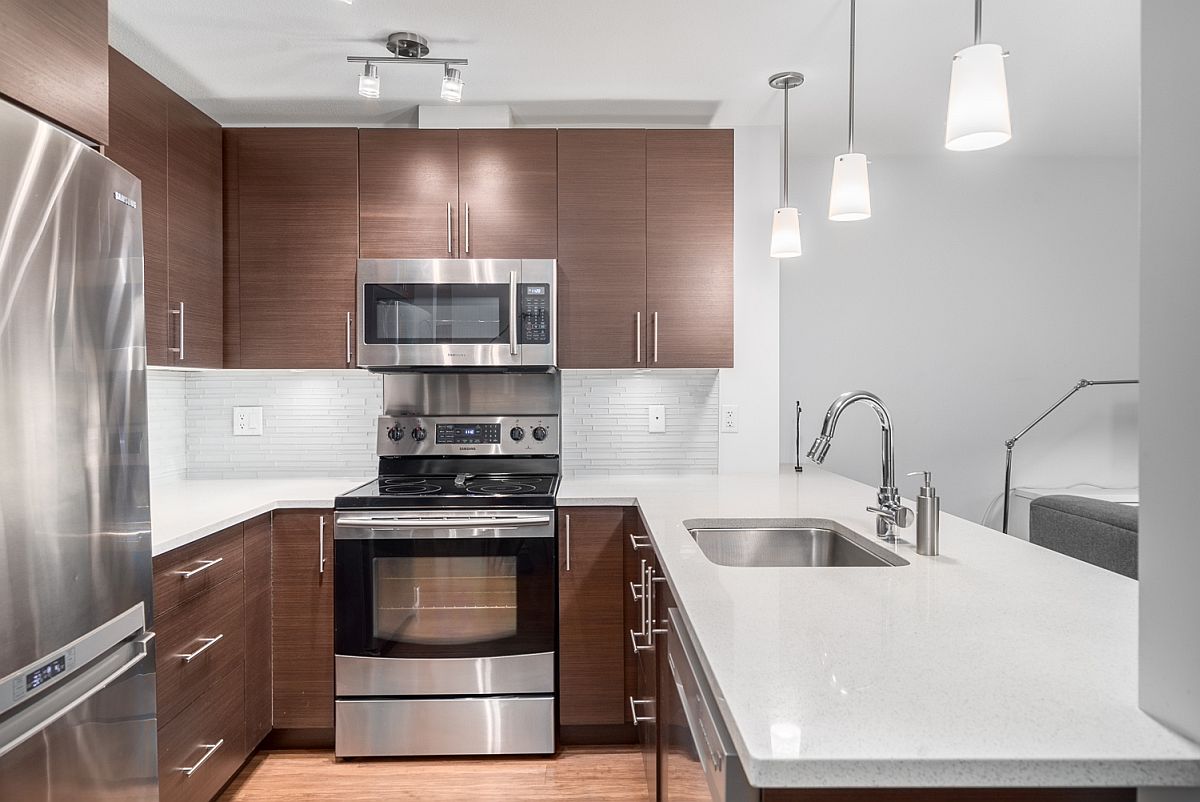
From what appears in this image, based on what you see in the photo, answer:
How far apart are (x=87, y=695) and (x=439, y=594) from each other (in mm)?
1216

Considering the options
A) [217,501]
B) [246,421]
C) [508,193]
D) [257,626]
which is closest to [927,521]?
[508,193]

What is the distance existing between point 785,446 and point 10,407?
2.98 m

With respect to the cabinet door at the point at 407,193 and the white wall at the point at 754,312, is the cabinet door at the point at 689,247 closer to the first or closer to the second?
the white wall at the point at 754,312

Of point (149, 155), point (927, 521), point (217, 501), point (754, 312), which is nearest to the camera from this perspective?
point (927, 521)

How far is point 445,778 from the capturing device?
7.79 ft

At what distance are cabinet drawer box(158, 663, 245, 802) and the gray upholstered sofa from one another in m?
2.82

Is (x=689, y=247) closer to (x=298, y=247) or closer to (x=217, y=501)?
(x=298, y=247)

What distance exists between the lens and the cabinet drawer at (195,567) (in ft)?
5.95

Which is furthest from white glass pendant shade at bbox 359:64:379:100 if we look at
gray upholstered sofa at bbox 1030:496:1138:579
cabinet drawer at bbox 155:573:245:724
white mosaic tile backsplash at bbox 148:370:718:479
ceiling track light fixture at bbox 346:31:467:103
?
gray upholstered sofa at bbox 1030:496:1138:579

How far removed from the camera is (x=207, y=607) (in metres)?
2.06

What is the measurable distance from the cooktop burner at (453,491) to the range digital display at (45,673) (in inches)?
49.0

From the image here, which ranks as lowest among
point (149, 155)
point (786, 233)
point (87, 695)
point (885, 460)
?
point (87, 695)

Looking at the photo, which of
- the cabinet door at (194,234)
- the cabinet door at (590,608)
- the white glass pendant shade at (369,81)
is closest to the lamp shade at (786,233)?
the cabinet door at (590,608)

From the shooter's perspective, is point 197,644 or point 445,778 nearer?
point 197,644
